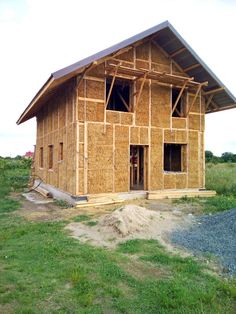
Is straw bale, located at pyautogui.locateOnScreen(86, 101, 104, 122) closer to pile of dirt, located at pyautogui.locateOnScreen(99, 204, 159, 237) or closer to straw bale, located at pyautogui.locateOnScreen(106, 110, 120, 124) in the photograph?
straw bale, located at pyautogui.locateOnScreen(106, 110, 120, 124)

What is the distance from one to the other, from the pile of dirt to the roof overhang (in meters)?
5.25

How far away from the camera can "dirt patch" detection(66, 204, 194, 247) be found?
6.69 m

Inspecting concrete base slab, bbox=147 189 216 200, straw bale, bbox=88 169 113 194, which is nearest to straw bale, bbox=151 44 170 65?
straw bale, bbox=88 169 113 194

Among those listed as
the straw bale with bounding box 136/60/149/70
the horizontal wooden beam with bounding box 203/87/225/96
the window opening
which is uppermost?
the straw bale with bounding box 136/60/149/70

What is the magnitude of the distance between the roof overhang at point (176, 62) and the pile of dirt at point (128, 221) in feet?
17.2

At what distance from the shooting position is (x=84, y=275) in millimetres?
4512

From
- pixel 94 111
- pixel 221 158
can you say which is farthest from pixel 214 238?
pixel 221 158

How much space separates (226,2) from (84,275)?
9182 mm

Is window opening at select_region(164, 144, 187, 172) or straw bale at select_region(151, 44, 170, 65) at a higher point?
straw bale at select_region(151, 44, 170, 65)

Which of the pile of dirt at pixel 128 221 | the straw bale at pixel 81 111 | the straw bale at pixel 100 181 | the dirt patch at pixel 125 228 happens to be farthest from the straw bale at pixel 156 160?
the pile of dirt at pixel 128 221

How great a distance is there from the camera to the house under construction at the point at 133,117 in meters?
11.4

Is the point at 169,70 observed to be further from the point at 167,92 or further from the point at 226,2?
the point at 226,2

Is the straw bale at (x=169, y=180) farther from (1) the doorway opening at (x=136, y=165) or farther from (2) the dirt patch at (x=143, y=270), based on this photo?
(2) the dirt patch at (x=143, y=270)

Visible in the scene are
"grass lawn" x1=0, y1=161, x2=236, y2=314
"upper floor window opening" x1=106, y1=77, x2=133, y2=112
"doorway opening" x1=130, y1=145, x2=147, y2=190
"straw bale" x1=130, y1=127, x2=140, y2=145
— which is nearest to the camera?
"grass lawn" x1=0, y1=161, x2=236, y2=314
